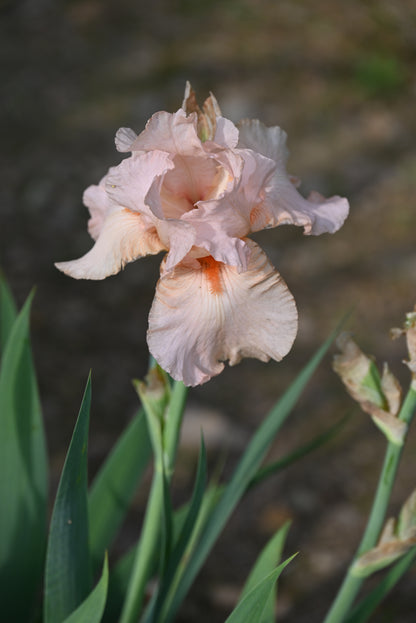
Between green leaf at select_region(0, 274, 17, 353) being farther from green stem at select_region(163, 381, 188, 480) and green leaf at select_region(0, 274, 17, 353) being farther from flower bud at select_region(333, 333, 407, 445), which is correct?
flower bud at select_region(333, 333, 407, 445)

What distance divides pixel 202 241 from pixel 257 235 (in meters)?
1.89

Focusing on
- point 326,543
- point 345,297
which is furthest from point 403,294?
point 326,543

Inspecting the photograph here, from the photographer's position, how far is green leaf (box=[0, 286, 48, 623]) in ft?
3.42

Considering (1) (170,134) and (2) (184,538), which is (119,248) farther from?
(2) (184,538)

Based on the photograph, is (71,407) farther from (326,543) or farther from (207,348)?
(207,348)

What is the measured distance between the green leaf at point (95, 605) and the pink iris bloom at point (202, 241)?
26cm

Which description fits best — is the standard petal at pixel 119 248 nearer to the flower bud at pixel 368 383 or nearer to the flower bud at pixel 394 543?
the flower bud at pixel 368 383

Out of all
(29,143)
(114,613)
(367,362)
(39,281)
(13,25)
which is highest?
(13,25)

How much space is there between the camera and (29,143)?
2973mm

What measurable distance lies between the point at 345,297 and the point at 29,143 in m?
1.52

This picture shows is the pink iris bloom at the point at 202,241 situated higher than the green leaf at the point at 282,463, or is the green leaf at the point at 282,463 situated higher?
the pink iris bloom at the point at 202,241

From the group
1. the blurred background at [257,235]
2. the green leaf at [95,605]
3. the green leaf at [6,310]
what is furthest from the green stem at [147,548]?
the blurred background at [257,235]

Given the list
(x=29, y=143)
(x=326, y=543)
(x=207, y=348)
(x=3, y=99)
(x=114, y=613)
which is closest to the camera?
(x=207, y=348)

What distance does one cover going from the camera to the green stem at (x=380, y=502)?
2.66 ft
